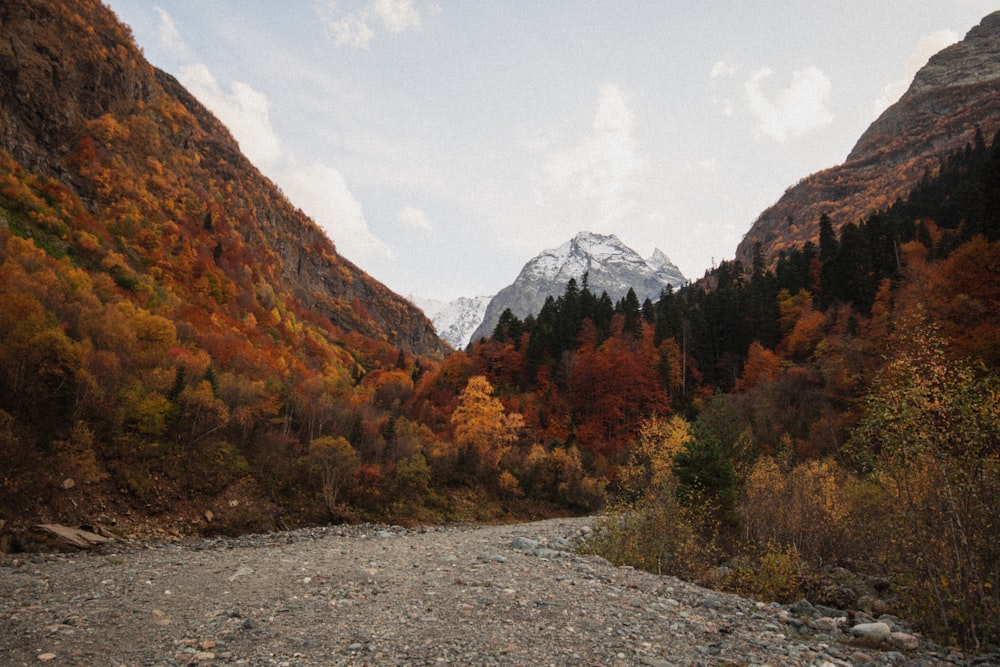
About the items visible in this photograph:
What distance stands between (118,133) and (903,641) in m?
95.5

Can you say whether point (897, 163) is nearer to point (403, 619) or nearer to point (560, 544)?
point (560, 544)

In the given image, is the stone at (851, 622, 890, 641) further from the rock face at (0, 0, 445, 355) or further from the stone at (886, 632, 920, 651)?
the rock face at (0, 0, 445, 355)

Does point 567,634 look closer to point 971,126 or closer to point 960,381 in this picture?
A: point 960,381

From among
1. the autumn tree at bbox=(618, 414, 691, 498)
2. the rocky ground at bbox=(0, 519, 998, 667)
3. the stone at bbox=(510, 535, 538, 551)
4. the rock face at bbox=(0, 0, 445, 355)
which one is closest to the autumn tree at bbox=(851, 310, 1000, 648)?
the rocky ground at bbox=(0, 519, 998, 667)

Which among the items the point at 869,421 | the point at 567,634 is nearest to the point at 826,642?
the point at 869,421

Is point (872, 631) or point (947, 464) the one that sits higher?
point (947, 464)

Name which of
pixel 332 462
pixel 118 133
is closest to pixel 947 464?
pixel 332 462

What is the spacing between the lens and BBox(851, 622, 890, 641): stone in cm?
1080

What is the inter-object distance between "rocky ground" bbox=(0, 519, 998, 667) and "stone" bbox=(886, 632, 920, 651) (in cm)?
3

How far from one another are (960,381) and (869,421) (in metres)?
1.89

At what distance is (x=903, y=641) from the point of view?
34.1 feet

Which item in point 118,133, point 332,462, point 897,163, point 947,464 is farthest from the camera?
point 897,163

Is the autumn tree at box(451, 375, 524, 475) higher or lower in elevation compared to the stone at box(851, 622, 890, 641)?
higher

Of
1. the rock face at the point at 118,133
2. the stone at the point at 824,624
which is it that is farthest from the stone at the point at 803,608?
the rock face at the point at 118,133
